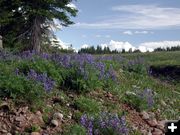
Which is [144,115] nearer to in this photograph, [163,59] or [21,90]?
[21,90]

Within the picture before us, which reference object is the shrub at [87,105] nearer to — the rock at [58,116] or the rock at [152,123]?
the rock at [58,116]

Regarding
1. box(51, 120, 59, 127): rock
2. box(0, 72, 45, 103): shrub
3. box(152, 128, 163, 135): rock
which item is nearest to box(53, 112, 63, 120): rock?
box(51, 120, 59, 127): rock

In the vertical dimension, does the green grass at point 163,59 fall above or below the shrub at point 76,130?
above

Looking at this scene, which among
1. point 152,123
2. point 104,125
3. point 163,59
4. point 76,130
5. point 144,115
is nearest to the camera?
point 76,130

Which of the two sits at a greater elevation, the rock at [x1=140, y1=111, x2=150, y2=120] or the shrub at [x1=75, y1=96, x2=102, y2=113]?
the shrub at [x1=75, y1=96, x2=102, y2=113]

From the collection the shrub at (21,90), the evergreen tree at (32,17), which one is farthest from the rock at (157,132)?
the evergreen tree at (32,17)

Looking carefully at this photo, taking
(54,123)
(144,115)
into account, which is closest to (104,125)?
(54,123)

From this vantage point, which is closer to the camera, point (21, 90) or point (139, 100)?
point (21, 90)

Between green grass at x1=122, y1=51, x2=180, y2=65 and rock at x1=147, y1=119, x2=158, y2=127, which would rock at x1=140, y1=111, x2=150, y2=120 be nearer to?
rock at x1=147, y1=119, x2=158, y2=127

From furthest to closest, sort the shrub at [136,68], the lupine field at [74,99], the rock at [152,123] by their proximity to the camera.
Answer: the shrub at [136,68]
the rock at [152,123]
the lupine field at [74,99]

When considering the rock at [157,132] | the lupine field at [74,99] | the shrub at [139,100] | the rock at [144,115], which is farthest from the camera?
the shrub at [139,100]

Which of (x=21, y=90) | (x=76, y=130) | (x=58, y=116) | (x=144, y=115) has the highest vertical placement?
(x=21, y=90)

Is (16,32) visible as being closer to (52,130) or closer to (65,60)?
(65,60)

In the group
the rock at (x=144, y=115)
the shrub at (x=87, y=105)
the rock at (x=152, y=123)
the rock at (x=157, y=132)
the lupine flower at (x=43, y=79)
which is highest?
the lupine flower at (x=43, y=79)
